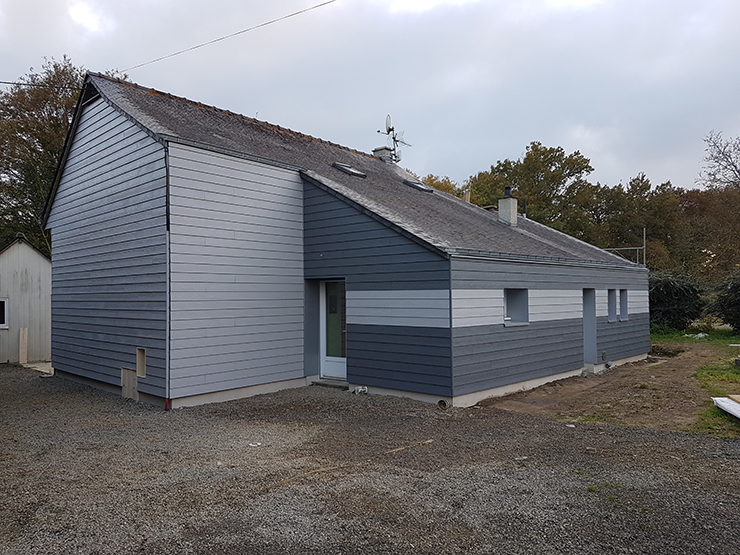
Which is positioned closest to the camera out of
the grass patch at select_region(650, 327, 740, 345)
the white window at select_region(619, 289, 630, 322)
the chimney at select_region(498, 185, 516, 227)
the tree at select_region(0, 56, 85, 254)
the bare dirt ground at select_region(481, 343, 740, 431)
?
the bare dirt ground at select_region(481, 343, 740, 431)

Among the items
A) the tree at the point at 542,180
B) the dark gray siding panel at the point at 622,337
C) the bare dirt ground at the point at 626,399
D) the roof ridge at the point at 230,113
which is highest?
the tree at the point at 542,180

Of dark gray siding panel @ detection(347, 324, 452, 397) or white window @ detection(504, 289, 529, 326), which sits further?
white window @ detection(504, 289, 529, 326)

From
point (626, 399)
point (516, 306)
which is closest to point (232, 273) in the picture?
point (516, 306)

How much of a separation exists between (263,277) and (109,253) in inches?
123

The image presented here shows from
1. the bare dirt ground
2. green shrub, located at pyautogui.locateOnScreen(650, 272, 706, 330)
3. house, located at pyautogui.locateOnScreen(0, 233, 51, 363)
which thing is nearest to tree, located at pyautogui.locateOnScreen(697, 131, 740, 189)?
green shrub, located at pyautogui.locateOnScreen(650, 272, 706, 330)

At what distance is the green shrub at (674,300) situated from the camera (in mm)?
21141

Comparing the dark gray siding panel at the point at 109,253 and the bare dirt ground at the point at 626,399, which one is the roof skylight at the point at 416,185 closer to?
the bare dirt ground at the point at 626,399

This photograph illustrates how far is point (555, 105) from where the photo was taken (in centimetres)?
2508

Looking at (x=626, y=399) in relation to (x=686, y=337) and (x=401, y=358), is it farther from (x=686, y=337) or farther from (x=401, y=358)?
(x=686, y=337)

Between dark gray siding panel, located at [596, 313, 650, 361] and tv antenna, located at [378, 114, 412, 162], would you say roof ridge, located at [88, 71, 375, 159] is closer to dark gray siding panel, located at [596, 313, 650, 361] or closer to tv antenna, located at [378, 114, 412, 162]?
tv antenna, located at [378, 114, 412, 162]

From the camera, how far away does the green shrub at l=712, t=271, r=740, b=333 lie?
773 inches

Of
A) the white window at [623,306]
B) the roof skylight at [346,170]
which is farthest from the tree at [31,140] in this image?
the white window at [623,306]

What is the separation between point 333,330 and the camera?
1078cm

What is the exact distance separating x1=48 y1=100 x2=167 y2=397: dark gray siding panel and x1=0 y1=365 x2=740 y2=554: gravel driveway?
6.27 feet
